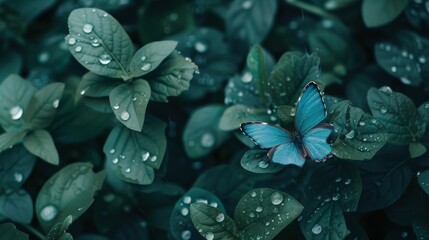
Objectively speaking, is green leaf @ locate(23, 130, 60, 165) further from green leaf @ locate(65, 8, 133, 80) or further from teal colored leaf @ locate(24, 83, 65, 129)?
green leaf @ locate(65, 8, 133, 80)

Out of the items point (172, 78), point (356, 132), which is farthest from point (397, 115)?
point (172, 78)

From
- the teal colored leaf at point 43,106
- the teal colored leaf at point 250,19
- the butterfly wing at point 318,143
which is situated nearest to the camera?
the butterfly wing at point 318,143

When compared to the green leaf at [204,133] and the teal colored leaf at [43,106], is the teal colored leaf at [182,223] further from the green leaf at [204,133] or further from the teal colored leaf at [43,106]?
the teal colored leaf at [43,106]

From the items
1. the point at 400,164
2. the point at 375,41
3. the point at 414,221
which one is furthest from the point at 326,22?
the point at 414,221

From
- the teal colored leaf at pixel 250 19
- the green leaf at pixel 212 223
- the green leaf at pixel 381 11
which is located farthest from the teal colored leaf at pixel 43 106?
the green leaf at pixel 381 11

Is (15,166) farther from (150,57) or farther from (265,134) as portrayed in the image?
(265,134)

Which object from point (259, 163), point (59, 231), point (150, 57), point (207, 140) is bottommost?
point (207, 140)
